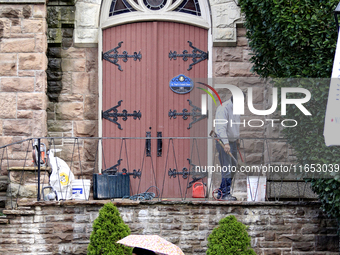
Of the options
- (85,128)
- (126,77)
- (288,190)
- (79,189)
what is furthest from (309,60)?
(85,128)

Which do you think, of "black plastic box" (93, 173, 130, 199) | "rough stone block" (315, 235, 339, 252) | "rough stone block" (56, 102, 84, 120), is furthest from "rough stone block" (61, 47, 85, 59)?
"rough stone block" (315, 235, 339, 252)

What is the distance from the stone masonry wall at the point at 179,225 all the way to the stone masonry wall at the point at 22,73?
1.52m

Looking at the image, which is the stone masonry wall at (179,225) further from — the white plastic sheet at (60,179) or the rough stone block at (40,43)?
the rough stone block at (40,43)

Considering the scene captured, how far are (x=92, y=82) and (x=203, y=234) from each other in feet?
11.5

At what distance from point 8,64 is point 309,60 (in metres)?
4.90

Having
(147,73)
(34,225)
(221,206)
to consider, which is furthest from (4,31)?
(221,206)

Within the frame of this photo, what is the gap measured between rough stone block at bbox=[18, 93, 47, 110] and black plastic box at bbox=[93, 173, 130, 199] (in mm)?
1534

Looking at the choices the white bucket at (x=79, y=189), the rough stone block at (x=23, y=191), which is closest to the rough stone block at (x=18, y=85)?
the rough stone block at (x=23, y=191)

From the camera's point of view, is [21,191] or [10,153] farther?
[10,153]

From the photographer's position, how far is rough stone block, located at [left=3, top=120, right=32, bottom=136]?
27.6 ft

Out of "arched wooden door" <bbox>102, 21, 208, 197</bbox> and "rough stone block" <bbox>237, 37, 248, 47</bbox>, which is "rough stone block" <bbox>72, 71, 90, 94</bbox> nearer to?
"arched wooden door" <bbox>102, 21, 208, 197</bbox>

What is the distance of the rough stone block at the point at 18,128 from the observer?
8.40 m

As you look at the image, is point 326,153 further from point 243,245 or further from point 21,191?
point 21,191

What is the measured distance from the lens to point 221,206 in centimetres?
721
